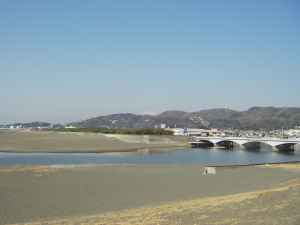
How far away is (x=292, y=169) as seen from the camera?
37312 mm

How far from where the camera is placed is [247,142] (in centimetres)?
8831

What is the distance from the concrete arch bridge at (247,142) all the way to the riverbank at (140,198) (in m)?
48.3

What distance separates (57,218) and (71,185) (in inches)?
342

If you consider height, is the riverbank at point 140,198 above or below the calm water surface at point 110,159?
above

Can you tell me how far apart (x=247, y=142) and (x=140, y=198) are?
240ft

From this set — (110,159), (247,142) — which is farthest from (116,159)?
(247,142)

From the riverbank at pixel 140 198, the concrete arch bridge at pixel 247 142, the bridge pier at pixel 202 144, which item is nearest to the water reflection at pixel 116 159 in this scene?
the riverbank at pixel 140 198

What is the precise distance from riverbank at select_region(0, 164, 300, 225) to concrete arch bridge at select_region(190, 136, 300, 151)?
159ft

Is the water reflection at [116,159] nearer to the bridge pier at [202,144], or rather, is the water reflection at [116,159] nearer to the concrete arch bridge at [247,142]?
the concrete arch bridge at [247,142]

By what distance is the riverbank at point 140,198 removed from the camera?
12547 mm

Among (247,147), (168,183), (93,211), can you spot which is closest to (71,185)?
(168,183)

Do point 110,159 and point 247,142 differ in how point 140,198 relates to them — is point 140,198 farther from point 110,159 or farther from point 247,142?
point 247,142

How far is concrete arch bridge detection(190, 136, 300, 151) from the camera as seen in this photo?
253 feet

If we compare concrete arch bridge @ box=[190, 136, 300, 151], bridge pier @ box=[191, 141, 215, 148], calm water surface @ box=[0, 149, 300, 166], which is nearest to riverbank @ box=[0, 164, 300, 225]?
calm water surface @ box=[0, 149, 300, 166]
